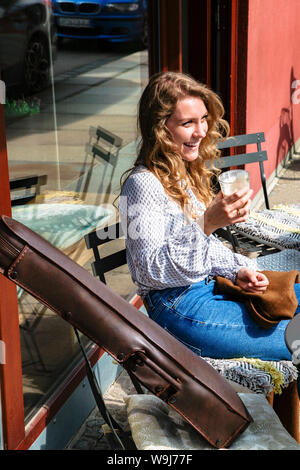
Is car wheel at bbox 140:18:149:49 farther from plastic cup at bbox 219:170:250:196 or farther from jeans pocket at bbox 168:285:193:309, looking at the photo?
jeans pocket at bbox 168:285:193:309

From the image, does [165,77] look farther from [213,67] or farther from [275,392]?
[213,67]

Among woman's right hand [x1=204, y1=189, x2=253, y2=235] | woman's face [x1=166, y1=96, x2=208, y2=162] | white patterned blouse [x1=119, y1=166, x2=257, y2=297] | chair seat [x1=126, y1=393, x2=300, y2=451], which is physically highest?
woman's face [x1=166, y1=96, x2=208, y2=162]

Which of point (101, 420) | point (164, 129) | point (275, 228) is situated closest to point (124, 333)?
point (164, 129)

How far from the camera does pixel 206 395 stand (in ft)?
6.94

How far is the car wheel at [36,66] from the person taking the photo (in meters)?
2.91

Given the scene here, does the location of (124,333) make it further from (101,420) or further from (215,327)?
(101,420)

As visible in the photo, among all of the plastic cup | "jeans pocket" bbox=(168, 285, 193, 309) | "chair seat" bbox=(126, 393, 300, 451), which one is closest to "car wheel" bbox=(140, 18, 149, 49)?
the plastic cup

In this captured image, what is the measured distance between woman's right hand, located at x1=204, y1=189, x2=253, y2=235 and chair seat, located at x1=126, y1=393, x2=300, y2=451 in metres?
0.65

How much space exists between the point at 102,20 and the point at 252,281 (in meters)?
1.77

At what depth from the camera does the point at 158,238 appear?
8.06ft

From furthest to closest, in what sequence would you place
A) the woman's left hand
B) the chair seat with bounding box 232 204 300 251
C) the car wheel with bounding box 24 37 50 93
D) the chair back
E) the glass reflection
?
1. the chair back
2. the chair seat with bounding box 232 204 300 251
3. the car wheel with bounding box 24 37 50 93
4. the glass reflection
5. the woman's left hand

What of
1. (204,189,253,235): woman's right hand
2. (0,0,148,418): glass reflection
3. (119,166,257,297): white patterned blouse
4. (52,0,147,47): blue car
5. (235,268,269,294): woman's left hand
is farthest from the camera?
(52,0,147,47): blue car

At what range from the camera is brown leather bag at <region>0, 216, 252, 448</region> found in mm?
1940
